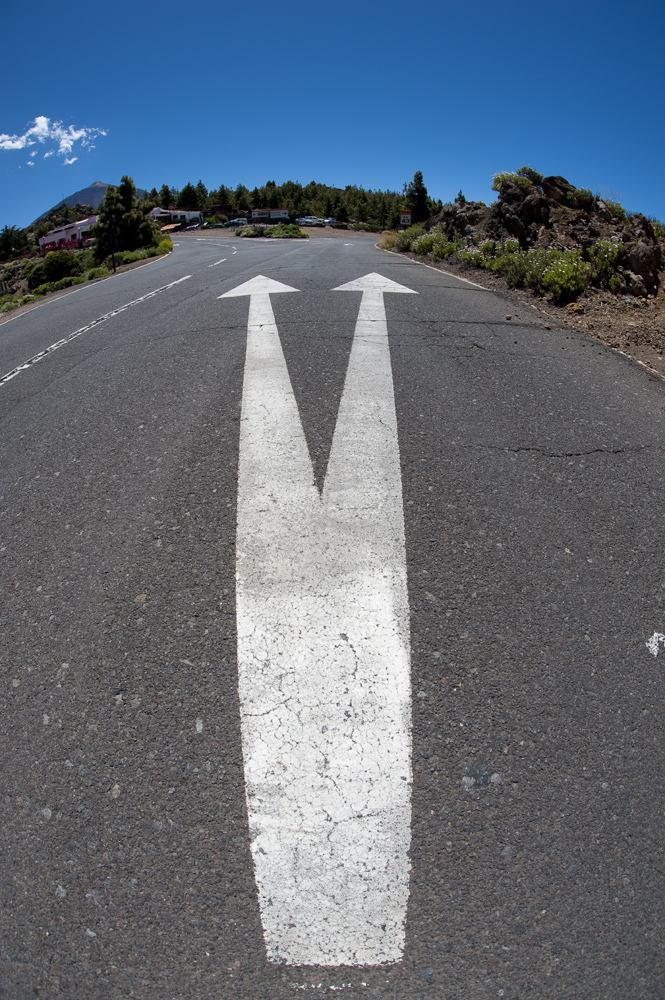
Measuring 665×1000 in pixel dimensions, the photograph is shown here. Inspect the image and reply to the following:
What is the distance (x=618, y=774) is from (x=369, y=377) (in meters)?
3.91

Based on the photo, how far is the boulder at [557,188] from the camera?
38.5ft

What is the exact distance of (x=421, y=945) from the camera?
1.80m

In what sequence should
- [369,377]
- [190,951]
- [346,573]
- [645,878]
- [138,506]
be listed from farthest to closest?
[369,377], [138,506], [346,573], [645,878], [190,951]

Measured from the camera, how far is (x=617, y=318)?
773 centimetres

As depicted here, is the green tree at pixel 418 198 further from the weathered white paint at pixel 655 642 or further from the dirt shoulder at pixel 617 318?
the weathered white paint at pixel 655 642

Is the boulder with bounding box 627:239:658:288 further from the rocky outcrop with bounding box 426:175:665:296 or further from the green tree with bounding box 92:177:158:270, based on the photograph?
the green tree with bounding box 92:177:158:270

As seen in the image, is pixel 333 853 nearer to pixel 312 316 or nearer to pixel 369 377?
pixel 369 377

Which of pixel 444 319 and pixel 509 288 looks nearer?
pixel 444 319

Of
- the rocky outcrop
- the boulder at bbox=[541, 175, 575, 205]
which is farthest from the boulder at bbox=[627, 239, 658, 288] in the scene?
the boulder at bbox=[541, 175, 575, 205]

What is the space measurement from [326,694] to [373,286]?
8.04 metres

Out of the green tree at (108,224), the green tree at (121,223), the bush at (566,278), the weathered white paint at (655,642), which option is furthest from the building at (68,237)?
the weathered white paint at (655,642)

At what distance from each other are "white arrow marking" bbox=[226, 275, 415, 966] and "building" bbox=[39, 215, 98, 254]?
87.9m

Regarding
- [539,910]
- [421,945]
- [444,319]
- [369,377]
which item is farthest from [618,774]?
[444,319]

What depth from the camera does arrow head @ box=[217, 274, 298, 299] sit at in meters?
8.99
